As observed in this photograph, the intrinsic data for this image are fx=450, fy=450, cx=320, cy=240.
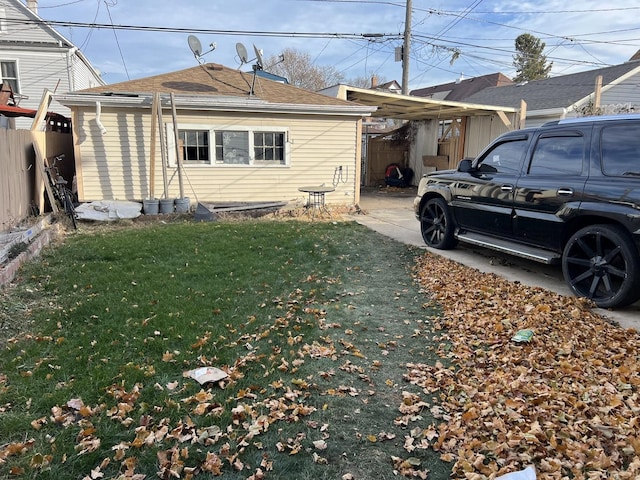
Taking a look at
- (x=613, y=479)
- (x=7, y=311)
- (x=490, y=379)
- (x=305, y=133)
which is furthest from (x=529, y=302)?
(x=305, y=133)

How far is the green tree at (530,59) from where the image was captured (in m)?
38.4

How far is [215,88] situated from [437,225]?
7592mm

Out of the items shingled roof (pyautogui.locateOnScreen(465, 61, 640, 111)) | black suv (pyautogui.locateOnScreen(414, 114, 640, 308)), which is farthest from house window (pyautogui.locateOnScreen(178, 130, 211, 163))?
shingled roof (pyautogui.locateOnScreen(465, 61, 640, 111))

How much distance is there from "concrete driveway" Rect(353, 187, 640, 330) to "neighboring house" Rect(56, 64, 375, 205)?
4.45 feet

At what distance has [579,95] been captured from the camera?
15.1 m

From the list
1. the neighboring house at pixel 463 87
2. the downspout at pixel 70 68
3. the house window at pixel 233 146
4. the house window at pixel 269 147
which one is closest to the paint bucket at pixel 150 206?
the house window at pixel 233 146

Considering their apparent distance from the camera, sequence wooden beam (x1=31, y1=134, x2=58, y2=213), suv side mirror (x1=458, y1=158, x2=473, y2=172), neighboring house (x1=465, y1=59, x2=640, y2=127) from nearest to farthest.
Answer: suv side mirror (x1=458, y1=158, x2=473, y2=172) < wooden beam (x1=31, y1=134, x2=58, y2=213) < neighboring house (x1=465, y1=59, x2=640, y2=127)

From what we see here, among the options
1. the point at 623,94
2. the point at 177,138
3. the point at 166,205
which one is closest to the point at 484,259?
the point at 166,205

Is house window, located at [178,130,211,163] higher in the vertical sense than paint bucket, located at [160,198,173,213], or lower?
higher

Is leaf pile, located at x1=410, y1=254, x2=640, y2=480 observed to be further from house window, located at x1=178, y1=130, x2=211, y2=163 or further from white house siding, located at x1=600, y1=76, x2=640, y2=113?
white house siding, located at x1=600, y1=76, x2=640, y2=113

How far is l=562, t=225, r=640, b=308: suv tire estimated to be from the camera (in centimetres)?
423

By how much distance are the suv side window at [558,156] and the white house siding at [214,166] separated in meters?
7.18

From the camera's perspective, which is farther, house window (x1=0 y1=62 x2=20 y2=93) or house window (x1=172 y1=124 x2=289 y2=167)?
house window (x1=0 y1=62 x2=20 y2=93)

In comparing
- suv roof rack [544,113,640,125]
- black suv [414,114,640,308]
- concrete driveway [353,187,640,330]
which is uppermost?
suv roof rack [544,113,640,125]
